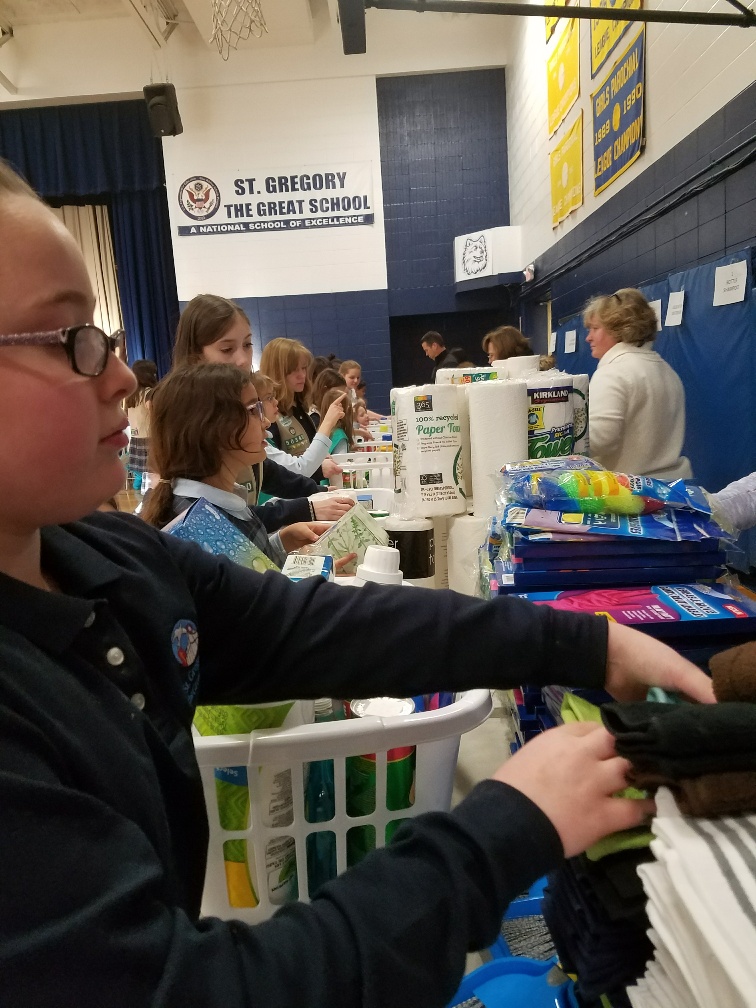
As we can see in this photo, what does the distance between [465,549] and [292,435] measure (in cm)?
155

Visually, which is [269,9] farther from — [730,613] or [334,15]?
[730,613]

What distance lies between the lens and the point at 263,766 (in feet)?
2.11

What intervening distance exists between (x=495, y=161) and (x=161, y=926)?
25.0ft

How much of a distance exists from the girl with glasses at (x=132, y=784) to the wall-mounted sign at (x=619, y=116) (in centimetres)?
362

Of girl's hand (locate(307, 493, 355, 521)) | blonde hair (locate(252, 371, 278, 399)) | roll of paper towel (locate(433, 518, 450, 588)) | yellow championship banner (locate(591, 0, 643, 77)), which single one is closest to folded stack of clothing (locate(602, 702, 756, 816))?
roll of paper towel (locate(433, 518, 450, 588))

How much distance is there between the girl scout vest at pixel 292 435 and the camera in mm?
2725

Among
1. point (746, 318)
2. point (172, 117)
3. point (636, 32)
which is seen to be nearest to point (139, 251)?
→ point (172, 117)

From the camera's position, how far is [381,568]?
37.4 inches

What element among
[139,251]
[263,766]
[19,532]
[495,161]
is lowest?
[263,766]

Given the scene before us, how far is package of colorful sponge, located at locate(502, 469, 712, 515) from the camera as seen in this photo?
0.96 meters

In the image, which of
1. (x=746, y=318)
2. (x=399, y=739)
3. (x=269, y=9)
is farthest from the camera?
(x=269, y=9)

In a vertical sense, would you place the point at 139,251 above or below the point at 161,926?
above

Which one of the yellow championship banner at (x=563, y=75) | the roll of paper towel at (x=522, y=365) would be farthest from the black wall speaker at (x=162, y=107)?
the roll of paper towel at (x=522, y=365)

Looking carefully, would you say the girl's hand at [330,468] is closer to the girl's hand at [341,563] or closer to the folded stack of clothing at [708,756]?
the girl's hand at [341,563]
